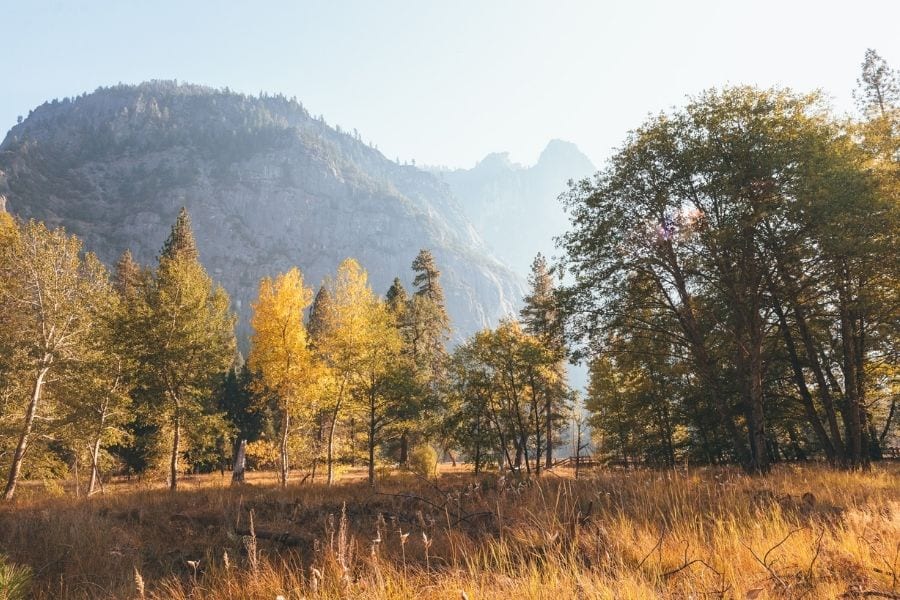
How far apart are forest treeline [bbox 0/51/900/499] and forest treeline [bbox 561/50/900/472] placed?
0.24 ft

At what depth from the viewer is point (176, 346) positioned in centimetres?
1934

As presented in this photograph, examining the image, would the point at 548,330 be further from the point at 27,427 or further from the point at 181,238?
the point at 181,238

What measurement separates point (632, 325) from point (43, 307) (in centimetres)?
2332

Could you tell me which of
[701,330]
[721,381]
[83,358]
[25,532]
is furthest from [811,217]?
[83,358]

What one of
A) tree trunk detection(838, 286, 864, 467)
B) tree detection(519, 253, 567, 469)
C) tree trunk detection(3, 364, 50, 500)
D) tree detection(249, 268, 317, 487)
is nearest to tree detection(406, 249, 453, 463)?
tree detection(249, 268, 317, 487)

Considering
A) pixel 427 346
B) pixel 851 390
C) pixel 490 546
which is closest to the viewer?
pixel 490 546

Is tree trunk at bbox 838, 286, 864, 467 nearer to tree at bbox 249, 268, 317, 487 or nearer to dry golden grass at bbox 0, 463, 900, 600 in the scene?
dry golden grass at bbox 0, 463, 900, 600

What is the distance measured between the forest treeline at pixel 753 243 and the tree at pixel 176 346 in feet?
55.2

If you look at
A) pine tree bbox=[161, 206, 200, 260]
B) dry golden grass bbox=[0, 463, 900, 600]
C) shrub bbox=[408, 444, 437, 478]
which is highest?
pine tree bbox=[161, 206, 200, 260]

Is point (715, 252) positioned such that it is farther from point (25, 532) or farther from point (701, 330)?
point (25, 532)

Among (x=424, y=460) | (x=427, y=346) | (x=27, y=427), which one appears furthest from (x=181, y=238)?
(x=424, y=460)

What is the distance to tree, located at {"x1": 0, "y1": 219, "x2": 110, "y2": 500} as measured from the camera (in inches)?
687

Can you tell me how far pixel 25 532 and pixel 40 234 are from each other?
16567 millimetres

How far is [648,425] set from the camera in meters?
29.0
